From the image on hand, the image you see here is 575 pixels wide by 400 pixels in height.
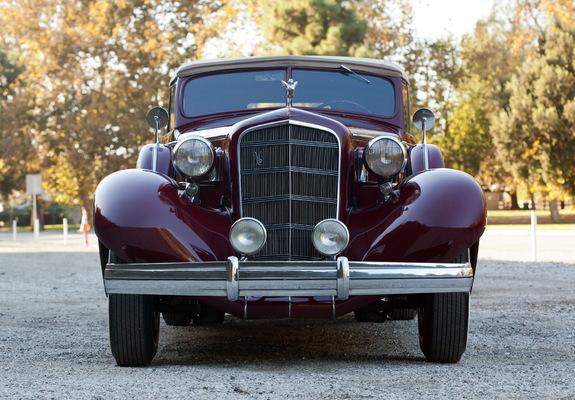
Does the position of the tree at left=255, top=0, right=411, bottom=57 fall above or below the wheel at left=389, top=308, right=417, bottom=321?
above

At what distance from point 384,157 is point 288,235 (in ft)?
2.82

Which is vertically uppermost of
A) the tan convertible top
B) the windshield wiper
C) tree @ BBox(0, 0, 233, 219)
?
tree @ BBox(0, 0, 233, 219)

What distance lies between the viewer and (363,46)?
31859mm

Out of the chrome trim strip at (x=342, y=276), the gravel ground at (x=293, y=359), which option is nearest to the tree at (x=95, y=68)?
→ the gravel ground at (x=293, y=359)

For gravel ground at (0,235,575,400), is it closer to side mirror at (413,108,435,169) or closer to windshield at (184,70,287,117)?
side mirror at (413,108,435,169)

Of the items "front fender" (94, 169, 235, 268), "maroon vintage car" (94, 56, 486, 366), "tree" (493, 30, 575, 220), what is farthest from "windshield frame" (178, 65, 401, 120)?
"tree" (493, 30, 575, 220)

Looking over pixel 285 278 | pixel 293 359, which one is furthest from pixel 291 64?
pixel 285 278

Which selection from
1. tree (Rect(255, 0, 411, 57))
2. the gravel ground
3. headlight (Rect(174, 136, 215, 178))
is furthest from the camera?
tree (Rect(255, 0, 411, 57))

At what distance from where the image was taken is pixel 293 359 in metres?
6.02

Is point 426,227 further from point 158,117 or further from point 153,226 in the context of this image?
point 158,117

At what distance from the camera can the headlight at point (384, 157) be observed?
19.1 feet

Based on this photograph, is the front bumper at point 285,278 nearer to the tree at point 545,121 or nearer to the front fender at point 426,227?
the front fender at point 426,227

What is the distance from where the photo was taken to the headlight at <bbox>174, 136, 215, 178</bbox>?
5758 mm

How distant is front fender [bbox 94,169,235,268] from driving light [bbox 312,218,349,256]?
59 centimetres
